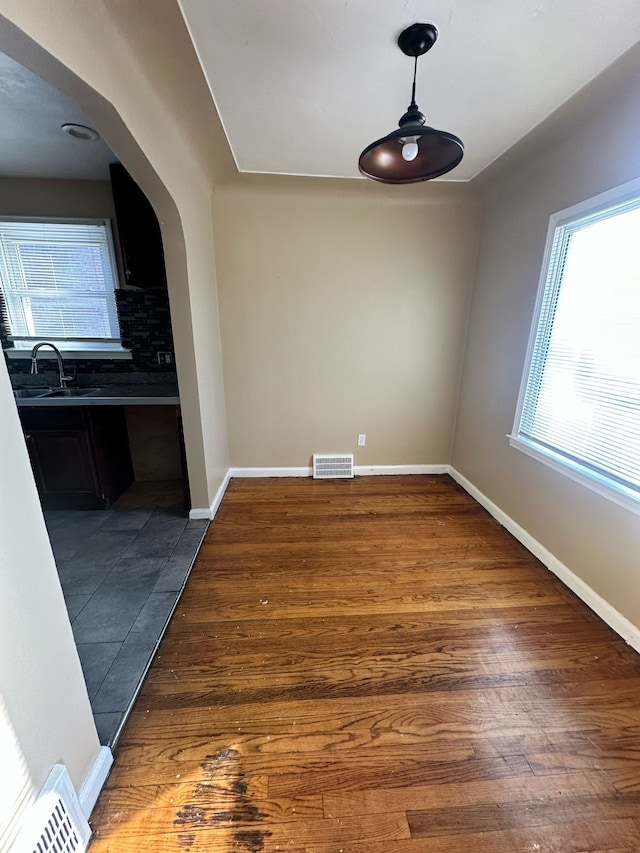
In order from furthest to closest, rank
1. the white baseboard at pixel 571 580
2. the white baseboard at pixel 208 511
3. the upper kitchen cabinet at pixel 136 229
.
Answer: the white baseboard at pixel 208 511
the upper kitchen cabinet at pixel 136 229
the white baseboard at pixel 571 580

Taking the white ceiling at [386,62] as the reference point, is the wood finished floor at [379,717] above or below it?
below

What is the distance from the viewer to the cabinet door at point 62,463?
2.53 metres

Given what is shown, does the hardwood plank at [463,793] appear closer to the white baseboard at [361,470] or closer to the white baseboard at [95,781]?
the white baseboard at [95,781]

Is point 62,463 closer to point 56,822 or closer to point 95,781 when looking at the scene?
point 95,781

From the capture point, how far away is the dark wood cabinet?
2.50 metres

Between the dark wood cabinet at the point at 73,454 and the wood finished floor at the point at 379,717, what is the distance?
127 centimetres

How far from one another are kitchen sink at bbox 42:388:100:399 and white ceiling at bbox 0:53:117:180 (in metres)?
1.66

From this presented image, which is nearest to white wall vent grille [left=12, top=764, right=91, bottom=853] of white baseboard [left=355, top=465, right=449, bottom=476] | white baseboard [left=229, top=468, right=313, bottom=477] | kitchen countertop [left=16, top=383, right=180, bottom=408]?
kitchen countertop [left=16, top=383, right=180, bottom=408]

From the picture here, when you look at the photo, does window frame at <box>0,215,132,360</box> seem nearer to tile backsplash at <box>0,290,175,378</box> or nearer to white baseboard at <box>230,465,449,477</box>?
tile backsplash at <box>0,290,175,378</box>

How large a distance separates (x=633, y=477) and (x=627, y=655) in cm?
83

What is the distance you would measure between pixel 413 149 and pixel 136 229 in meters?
2.07

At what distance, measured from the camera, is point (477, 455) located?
9.78ft

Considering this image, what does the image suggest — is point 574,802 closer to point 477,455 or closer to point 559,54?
point 477,455

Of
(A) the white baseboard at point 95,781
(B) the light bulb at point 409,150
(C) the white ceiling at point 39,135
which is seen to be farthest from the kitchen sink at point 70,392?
(B) the light bulb at point 409,150
